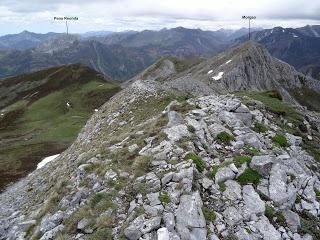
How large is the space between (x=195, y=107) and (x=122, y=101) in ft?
50.7

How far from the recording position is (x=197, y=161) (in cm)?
2167

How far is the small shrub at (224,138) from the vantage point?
2520cm

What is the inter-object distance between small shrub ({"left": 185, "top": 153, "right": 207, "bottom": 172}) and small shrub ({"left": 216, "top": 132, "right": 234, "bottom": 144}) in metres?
3.47

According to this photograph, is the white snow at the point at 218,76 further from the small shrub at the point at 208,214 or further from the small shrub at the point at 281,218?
the small shrub at the point at 208,214

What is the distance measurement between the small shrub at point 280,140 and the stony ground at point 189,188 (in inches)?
3.3

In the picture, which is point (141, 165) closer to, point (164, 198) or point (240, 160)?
point (164, 198)

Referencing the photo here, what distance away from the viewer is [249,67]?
15638 cm

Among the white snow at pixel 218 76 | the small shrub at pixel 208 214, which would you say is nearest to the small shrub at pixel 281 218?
the small shrub at pixel 208 214

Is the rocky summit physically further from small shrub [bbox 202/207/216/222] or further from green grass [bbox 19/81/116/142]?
green grass [bbox 19/81/116/142]

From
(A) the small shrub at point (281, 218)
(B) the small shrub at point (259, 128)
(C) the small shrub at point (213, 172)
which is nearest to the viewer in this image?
(A) the small shrub at point (281, 218)

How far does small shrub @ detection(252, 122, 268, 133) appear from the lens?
2890 cm

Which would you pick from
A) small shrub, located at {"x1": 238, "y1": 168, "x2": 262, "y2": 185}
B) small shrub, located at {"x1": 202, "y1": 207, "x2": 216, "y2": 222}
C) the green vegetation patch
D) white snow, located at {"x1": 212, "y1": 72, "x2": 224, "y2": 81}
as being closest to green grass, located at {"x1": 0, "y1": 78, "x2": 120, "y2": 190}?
the green vegetation patch

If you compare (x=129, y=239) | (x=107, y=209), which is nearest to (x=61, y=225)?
(x=107, y=209)

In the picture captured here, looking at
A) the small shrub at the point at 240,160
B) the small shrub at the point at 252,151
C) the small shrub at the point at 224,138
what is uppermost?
the small shrub at the point at 224,138
